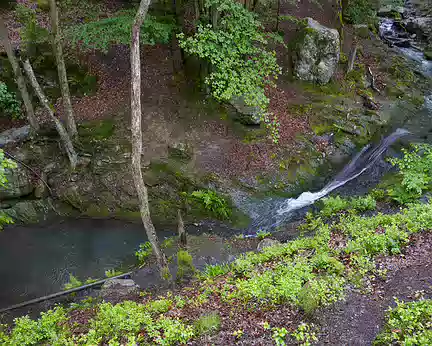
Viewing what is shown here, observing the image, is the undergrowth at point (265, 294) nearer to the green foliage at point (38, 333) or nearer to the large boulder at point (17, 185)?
the green foliage at point (38, 333)

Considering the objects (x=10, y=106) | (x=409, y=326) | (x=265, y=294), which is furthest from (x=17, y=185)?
(x=409, y=326)

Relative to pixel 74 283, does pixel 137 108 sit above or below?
above

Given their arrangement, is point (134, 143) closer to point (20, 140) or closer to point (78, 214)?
point (78, 214)

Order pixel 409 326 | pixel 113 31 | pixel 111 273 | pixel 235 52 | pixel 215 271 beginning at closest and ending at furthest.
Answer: pixel 409 326 → pixel 215 271 → pixel 235 52 → pixel 111 273 → pixel 113 31

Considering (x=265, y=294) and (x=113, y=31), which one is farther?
(x=113, y=31)

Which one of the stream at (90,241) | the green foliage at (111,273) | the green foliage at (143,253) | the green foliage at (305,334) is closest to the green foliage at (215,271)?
the stream at (90,241)

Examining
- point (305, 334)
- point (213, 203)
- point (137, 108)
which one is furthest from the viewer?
point (213, 203)

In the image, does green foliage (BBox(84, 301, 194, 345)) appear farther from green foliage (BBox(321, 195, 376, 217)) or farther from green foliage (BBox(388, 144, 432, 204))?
green foliage (BBox(388, 144, 432, 204))

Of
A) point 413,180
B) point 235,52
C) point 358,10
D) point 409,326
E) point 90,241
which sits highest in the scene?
point 358,10

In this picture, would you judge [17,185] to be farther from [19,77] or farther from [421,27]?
[421,27]
